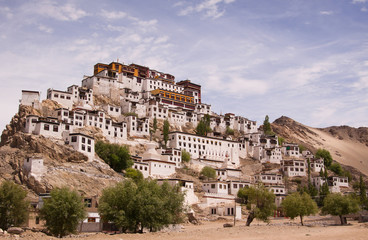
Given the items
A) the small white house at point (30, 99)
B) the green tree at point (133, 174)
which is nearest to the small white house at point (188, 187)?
the green tree at point (133, 174)

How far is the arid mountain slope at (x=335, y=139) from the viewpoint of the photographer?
133 metres

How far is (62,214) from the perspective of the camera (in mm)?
37500

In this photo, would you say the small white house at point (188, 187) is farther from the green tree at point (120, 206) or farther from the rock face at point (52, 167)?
the green tree at point (120, 206)

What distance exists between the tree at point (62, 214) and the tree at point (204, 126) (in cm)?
5330

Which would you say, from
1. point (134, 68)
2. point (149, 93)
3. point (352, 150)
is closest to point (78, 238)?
point (149, 93)

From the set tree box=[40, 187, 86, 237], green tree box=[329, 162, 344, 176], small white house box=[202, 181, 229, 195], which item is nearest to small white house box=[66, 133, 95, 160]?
small white house box=[202, 181, 229, 195]

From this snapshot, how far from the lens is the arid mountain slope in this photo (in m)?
133

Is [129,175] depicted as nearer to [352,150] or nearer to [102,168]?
[102,168]

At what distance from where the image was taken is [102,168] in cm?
5953

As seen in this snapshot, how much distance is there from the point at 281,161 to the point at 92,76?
142 ft

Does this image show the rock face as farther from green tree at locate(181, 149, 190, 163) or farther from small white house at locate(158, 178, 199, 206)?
green tree at locate(181, 149, 190, 163)

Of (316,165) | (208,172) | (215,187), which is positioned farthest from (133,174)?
(316,165)

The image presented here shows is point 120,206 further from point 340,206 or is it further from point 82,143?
point 340,206

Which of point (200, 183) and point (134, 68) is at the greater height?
point (134, 68)
